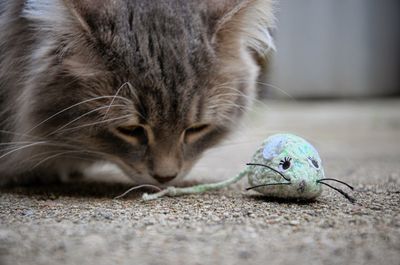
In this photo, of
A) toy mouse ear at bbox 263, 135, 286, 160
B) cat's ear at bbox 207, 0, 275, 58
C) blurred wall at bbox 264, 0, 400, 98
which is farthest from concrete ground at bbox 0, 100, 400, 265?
blurred wall at bbox 264, 0, 400, 98

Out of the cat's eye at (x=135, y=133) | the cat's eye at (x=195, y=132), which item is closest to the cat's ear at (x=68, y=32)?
the cat's eye at (x=135, y=133)

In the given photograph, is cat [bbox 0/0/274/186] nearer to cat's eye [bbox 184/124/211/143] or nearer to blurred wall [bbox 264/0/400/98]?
cat's eye [bbox 184/124/211/143]

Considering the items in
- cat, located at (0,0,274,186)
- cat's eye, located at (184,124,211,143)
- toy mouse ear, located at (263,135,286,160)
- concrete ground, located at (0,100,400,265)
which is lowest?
concrete ground, located at (0,100,400,265)

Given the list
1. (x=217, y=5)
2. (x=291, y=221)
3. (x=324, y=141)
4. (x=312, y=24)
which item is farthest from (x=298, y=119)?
(x=291, y=221)

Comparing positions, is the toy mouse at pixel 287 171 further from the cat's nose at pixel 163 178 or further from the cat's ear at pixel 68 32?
the cat's ear at pixel 68 32

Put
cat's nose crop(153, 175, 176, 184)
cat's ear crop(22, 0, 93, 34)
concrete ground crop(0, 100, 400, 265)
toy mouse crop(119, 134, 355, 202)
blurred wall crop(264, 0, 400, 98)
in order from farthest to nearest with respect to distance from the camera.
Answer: blurred wall crop(264, 0, 400, 98), cat's nose crop(153, 175, 176, 184), cat's ear crop(22, 0, 93, 34), toy mouse crop(119, 134, 355, 202), concrete ground crop(0, 100, 400, 265)

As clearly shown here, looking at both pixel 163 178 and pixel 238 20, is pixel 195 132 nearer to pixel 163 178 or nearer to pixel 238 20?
pixel 163 178

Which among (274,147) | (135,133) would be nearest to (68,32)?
(135,133)
